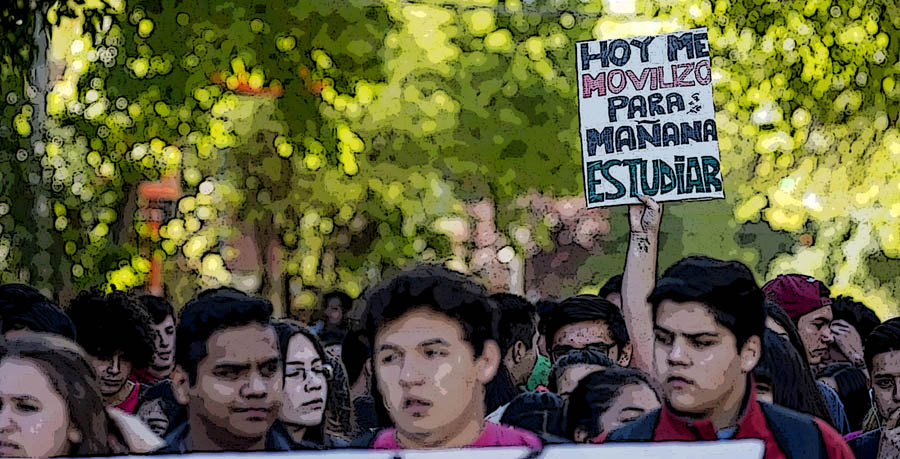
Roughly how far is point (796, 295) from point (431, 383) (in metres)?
1.62

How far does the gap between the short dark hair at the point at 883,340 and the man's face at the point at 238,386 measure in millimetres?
1649

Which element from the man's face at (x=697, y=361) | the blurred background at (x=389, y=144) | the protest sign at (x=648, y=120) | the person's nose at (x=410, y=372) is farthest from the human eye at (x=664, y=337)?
the blurred background at (x=389, y=144)

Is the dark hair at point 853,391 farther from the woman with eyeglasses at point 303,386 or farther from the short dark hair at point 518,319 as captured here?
the woman with eyeglasses at point 303,386

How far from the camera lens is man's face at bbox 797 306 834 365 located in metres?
3.55

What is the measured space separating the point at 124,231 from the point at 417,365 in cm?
160

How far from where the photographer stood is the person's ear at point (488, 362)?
8.43 feet

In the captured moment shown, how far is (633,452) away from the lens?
256 centimetres

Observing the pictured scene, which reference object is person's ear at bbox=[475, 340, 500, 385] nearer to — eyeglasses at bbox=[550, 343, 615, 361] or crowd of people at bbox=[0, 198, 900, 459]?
crowd of people at bbox=[0, 198, 900, 459]

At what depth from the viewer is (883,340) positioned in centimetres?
298

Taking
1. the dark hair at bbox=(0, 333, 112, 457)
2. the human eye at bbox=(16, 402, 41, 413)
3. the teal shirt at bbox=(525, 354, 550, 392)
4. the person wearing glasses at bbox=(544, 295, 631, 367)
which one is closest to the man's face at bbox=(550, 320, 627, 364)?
the person wearing glasses at bbox=(544, 295, 631, 367)

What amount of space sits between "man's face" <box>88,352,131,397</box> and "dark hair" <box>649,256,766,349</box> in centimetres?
152

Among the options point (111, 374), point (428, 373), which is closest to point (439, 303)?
point (428, 373)

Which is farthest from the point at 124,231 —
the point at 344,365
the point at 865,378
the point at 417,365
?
the point at 865,378

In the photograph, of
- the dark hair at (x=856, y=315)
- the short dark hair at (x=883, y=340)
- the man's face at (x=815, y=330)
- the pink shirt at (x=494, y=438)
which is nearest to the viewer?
the pink shirt at (x=494, y=438)
